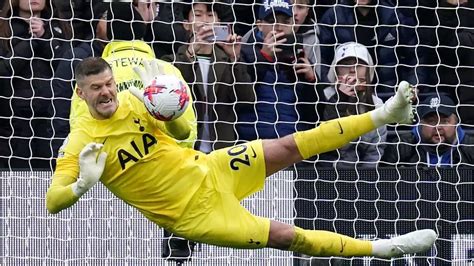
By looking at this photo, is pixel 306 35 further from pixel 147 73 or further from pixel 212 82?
pixel 147 73

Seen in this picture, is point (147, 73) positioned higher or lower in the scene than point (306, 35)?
lower

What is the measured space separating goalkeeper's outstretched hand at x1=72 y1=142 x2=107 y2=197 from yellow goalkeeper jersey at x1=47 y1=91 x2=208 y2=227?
302mm

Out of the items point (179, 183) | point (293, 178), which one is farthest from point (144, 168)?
point (293, 178)

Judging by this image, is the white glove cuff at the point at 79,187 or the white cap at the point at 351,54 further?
the white cap at the point at 351,54

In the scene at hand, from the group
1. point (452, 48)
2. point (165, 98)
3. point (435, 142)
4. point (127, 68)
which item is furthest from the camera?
point (452, 48)

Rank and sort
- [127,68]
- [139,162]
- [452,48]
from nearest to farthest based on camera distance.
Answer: [139,162]
[127,68]
[452,48]

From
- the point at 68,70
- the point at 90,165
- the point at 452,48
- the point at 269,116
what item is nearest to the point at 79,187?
the point at 90,165

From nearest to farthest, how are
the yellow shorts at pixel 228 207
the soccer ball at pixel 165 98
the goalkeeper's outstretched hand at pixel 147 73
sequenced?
the soccer ball at pixel 165 98 < the goalkeeper's outstretched hand at pixel 147 73 < the yellow shorts at pixel 228 207

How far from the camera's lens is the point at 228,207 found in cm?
891

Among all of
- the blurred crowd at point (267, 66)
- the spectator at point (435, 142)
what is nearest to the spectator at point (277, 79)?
the blurred crowd at point (267, 66)

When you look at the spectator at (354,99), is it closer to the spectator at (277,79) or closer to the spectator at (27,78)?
the spectator at (277,79)

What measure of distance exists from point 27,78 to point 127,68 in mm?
1273

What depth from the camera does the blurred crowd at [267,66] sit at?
1055cm

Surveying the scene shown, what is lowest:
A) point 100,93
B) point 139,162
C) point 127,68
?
point 139,162
